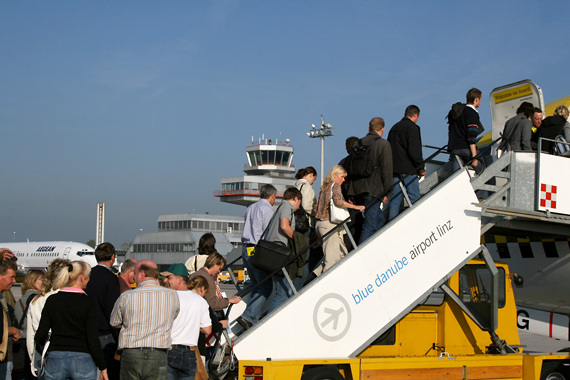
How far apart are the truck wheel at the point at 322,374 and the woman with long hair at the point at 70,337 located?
224 centimetres

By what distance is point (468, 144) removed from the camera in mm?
7898

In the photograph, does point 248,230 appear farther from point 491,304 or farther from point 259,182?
point 259,182

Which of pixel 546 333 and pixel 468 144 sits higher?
pixel 468 144

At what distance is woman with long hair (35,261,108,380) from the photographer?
4844 millimetres

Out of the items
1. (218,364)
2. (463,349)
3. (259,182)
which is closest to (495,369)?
(463,349)

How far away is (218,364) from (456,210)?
3.69 metres

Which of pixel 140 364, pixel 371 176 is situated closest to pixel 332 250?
pixel 371 176

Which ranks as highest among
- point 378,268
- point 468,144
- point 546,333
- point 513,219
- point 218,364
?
point 468,144

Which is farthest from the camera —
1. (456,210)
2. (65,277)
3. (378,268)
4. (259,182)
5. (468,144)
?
(259,182)

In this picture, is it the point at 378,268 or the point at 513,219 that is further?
the point at 513,219

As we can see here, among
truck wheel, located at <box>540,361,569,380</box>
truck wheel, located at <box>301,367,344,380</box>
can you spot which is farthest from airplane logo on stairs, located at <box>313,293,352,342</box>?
truck wheel, located at <box>540,361,569,380</box>

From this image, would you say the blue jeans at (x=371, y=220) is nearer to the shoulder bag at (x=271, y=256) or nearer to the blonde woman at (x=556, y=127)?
the shoulder bag at (x=271, y=256)

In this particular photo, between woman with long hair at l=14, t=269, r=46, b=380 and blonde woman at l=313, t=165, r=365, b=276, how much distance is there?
3738 millimetres

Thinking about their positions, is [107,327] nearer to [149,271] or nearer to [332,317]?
[149,271]
